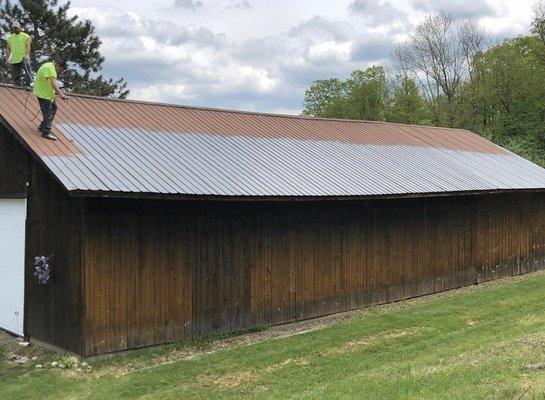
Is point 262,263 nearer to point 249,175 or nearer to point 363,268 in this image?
point 249,175

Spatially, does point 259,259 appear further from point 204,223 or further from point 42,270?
point 42,270

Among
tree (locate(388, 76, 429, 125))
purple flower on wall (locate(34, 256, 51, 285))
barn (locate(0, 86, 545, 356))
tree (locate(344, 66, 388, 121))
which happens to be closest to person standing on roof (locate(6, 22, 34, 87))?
barn (locate(0, 86, 545, 356))

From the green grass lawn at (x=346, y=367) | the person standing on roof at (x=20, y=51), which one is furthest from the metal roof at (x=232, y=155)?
the green grass lawn at (x=346, y=367)

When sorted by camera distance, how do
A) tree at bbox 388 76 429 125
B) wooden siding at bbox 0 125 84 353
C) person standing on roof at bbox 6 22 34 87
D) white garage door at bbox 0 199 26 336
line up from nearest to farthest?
1. wooden siding at bbox 0 125 84 353
2. white garage door at bbox 0 199 26 336
3. person standing on roof at bbox 6 22 34 87
4. tree at bbox 388 76 429 125

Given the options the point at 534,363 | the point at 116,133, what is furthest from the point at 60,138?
the point at 534,363

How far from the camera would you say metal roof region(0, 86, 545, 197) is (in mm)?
8867

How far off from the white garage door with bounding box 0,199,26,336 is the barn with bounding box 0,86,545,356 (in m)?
A: 0.04

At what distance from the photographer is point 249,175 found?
10.5 m

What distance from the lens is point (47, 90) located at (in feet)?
29.1

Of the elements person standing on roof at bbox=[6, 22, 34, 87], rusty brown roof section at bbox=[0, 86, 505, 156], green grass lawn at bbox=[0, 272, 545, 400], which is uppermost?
person standing on roof at bbox=[6, 22, 34, 87]

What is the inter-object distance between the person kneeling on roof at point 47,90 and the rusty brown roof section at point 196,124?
0.18 metres

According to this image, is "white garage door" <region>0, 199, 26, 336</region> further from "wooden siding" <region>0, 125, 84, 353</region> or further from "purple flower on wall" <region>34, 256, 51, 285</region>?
"purple flower on wall" <region>34, 256, 51, 285</region>

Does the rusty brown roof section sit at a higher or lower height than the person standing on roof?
lower

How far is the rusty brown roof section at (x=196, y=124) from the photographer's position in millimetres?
9430
